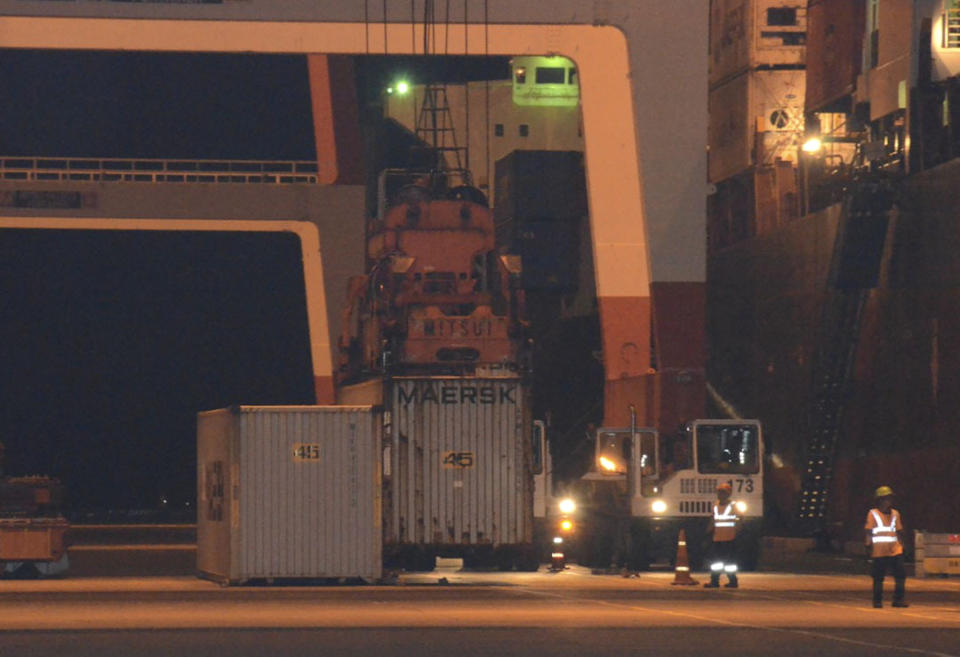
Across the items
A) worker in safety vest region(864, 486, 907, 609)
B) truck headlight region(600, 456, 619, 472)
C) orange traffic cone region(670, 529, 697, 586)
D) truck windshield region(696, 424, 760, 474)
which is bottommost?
orange traffic cone region(670, 529, 697, 586)

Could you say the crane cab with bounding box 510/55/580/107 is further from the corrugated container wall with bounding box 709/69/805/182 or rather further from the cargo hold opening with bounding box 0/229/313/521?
the cargo hold opening with bounding box 0/229/313/521

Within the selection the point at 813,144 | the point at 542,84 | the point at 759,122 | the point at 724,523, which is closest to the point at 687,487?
the point at 724,523

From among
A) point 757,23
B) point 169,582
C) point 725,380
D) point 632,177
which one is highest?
point 757,23

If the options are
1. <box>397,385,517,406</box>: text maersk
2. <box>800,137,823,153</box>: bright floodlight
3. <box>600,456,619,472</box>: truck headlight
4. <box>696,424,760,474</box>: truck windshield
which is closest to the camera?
<box>397,385,517,406</box>: text maersk

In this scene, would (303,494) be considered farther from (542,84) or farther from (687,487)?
(542,84)

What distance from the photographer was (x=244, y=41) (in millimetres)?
42969

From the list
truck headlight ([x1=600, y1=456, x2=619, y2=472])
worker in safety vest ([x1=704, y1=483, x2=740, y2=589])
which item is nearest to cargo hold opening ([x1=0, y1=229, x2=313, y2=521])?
truck headlight ([x1=600, y1=456, x2=619, y2=472])

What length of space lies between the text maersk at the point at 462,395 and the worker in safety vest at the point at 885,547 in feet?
25.0

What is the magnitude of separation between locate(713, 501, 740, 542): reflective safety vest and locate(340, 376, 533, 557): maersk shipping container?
3.62m

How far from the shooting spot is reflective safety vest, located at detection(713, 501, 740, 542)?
85.0ft

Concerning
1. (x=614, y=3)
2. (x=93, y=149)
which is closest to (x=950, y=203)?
(x=614, y=3)

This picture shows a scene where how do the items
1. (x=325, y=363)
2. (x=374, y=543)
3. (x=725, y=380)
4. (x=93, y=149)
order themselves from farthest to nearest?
(x=93, y=149) → (x=325, y=363) → (x=725, y=380) → (x=374, y=543)

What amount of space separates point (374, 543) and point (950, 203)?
18049 mm

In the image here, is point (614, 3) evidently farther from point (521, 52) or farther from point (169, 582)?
point (169, 582)
